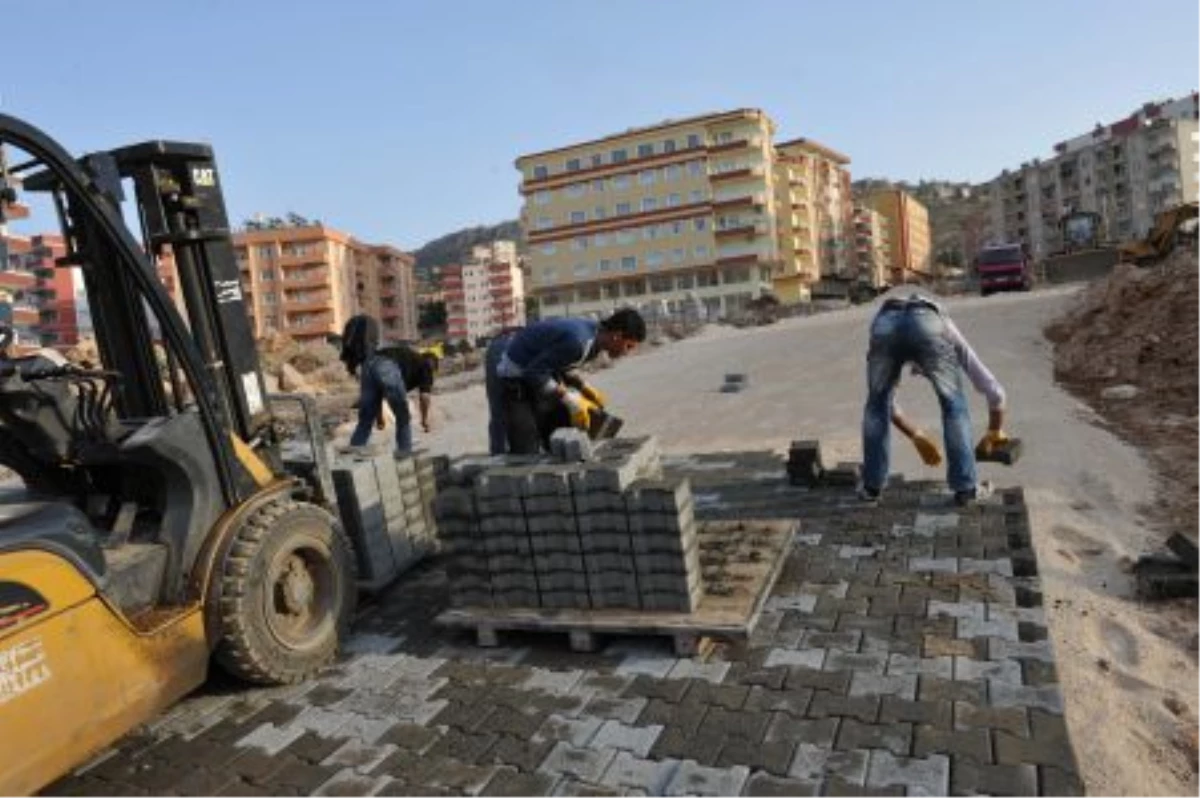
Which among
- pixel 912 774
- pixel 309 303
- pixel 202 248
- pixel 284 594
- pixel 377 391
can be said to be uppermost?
pixel 309 303

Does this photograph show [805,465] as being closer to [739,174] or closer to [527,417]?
[527,417]

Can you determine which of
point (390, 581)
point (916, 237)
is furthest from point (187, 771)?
point (916, 237)

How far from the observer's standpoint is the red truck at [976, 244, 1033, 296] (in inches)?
1260

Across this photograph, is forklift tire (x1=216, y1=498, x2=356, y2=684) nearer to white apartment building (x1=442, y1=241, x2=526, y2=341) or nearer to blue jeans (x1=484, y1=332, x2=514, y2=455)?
blue jeans (x1=484, y1=332, x2=514, y2=455)

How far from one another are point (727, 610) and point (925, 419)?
6810 millimetres

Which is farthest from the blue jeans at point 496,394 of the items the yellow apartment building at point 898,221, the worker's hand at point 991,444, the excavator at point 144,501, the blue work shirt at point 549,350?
the yellow apartment building at point 898,221

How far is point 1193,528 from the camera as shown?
5.92m

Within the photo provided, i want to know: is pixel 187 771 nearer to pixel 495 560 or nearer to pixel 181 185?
pixel 495 560

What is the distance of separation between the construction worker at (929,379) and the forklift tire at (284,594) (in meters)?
3.73

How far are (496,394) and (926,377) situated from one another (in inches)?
118

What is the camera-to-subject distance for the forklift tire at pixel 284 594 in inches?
154

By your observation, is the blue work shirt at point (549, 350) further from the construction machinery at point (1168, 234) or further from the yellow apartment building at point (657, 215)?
the yellow apartment building at point (657, 215)

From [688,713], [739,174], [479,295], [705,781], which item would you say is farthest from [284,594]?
[479,295]

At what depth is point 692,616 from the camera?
13.6 ft
